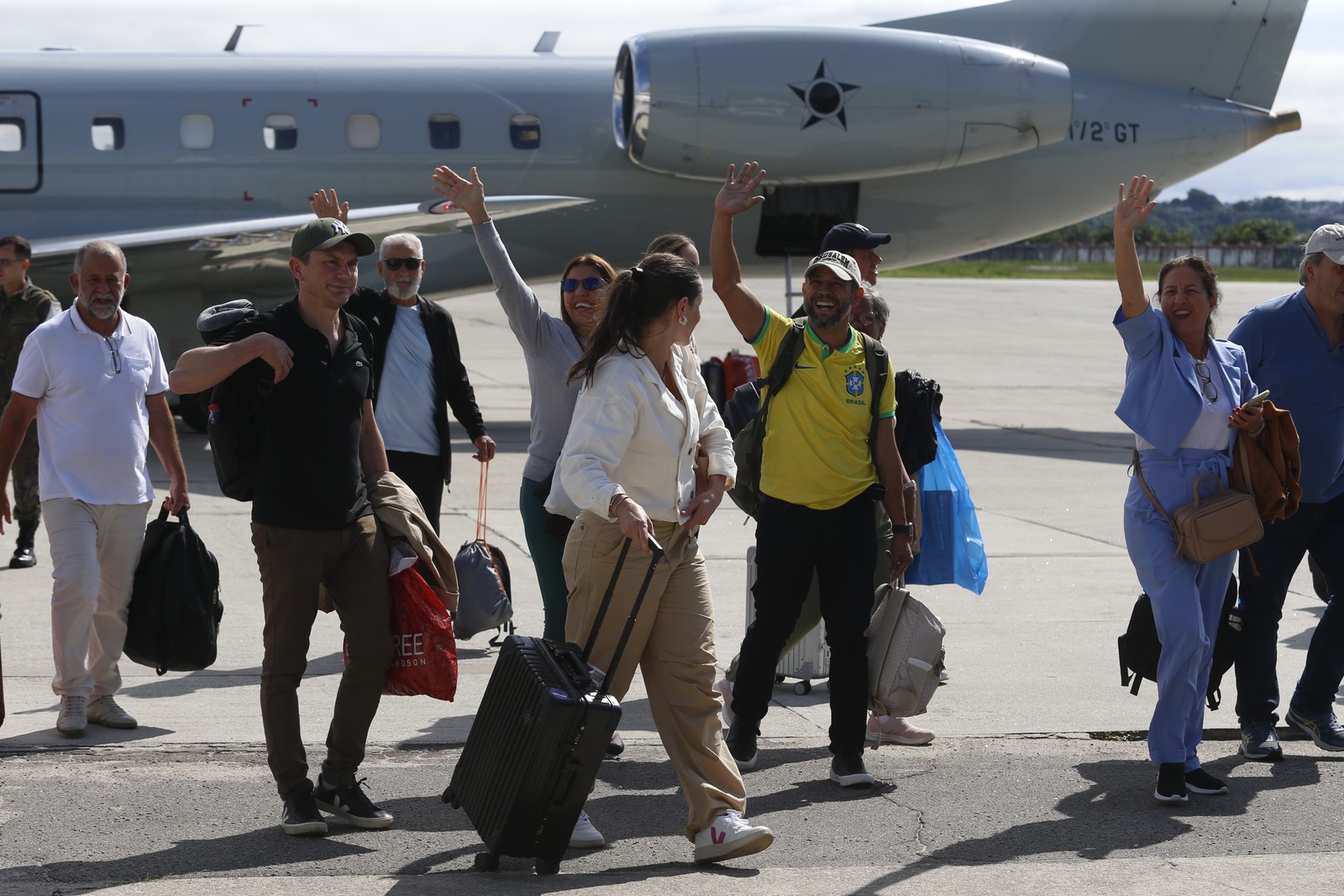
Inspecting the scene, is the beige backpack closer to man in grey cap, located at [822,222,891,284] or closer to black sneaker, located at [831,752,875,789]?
black sneaker, located at [831,752,875,789]

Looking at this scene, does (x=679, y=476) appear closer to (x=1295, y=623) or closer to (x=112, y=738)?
(x=112, y=738)

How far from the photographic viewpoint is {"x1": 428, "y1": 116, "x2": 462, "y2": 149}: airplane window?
48.7 feet

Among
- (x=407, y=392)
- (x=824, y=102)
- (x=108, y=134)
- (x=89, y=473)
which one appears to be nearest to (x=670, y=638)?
(x=407, y=392)

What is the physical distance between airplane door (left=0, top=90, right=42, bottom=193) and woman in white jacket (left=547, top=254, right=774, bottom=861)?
1119 centimetres

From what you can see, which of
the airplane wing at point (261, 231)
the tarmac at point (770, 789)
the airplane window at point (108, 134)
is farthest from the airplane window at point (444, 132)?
the tarmac at point (770, 789)

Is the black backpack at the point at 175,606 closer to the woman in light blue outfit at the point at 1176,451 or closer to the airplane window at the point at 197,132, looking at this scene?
the woman in light blue outfit at the point at 1176,451

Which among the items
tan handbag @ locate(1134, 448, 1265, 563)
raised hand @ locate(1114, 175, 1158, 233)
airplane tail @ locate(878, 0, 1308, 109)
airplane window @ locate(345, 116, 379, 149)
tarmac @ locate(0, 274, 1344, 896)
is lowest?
tarmac @ locate(0, 274, 1344, 896)

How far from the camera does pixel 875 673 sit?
18.4ft

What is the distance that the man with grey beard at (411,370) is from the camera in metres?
6.58

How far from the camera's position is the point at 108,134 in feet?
46.8

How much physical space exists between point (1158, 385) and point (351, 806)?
10.0 ft

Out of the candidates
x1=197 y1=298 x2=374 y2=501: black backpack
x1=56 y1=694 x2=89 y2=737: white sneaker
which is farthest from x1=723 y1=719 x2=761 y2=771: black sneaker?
x1=56 y1=694 x2=89 y2=737: white sneaker

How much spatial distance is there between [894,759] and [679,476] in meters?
1.79

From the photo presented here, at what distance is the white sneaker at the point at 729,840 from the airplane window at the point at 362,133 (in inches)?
446
